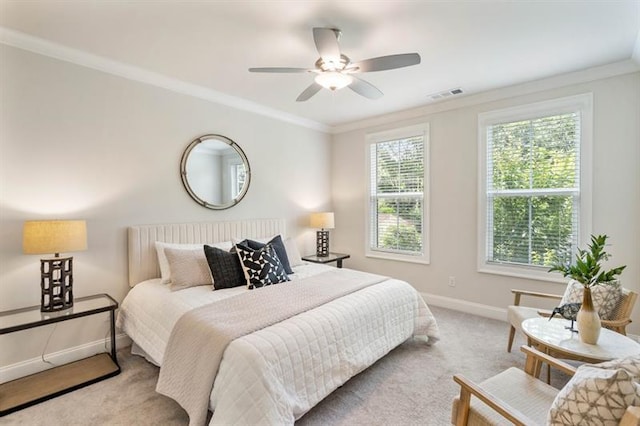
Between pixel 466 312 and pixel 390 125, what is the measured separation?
9.15 feet

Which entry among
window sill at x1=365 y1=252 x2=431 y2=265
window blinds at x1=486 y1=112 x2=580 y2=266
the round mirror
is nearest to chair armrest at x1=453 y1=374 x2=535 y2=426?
window blinds at x1=486 y1=112 x2=580 y2=266

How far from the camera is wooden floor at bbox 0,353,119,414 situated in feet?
6.98

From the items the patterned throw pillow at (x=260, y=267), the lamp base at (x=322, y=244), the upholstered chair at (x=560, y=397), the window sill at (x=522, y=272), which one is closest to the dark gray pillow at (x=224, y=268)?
the patterned throw pillow at (x=260, y=267)

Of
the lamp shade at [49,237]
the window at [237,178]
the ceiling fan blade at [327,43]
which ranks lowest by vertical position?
the lamp shade at [49,237]

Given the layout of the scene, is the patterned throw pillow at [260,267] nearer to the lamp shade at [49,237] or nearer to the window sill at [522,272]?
the lamp shade at [49,237]

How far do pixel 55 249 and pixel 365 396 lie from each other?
2518mm

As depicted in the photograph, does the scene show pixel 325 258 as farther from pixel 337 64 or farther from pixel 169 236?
pixel 337 64

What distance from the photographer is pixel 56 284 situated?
241 cm

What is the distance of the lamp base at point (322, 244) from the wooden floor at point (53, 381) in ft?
9.22

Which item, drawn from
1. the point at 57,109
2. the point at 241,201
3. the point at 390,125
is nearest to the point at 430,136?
the point at 390,125

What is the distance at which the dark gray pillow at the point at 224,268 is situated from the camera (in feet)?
9.12

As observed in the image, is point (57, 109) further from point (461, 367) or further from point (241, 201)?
point (461, 367)

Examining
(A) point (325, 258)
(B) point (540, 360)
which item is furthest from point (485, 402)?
(A) point (325, 258)

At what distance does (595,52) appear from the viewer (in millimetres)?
2719
